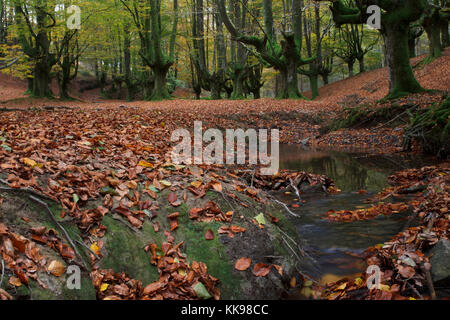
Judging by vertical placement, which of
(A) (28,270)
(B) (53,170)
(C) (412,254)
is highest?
(B) (53,170)

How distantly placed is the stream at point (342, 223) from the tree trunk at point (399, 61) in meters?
4.47

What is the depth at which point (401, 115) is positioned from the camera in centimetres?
912

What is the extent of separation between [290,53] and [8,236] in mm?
17254

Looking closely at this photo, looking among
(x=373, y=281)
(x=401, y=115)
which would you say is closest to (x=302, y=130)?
(x=401, y=115)

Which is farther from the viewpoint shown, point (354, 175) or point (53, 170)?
point (354, 175)

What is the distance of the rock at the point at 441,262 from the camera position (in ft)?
7.07

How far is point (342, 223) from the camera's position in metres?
3.63

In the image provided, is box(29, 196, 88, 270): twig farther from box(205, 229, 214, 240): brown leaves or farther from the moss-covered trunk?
the moss-covered trunk

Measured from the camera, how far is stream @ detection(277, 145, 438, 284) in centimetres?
280

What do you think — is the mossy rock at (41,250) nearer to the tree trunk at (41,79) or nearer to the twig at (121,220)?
the twig at (121,220)

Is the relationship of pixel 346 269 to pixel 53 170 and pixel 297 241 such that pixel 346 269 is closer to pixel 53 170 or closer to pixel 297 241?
pixel 297 241

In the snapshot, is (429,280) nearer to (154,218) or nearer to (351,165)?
(154,218)

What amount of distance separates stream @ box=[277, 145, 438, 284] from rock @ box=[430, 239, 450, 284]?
53 centimetres

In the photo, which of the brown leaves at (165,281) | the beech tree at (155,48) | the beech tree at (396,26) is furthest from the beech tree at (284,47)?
the brown leaves at (165,281)
